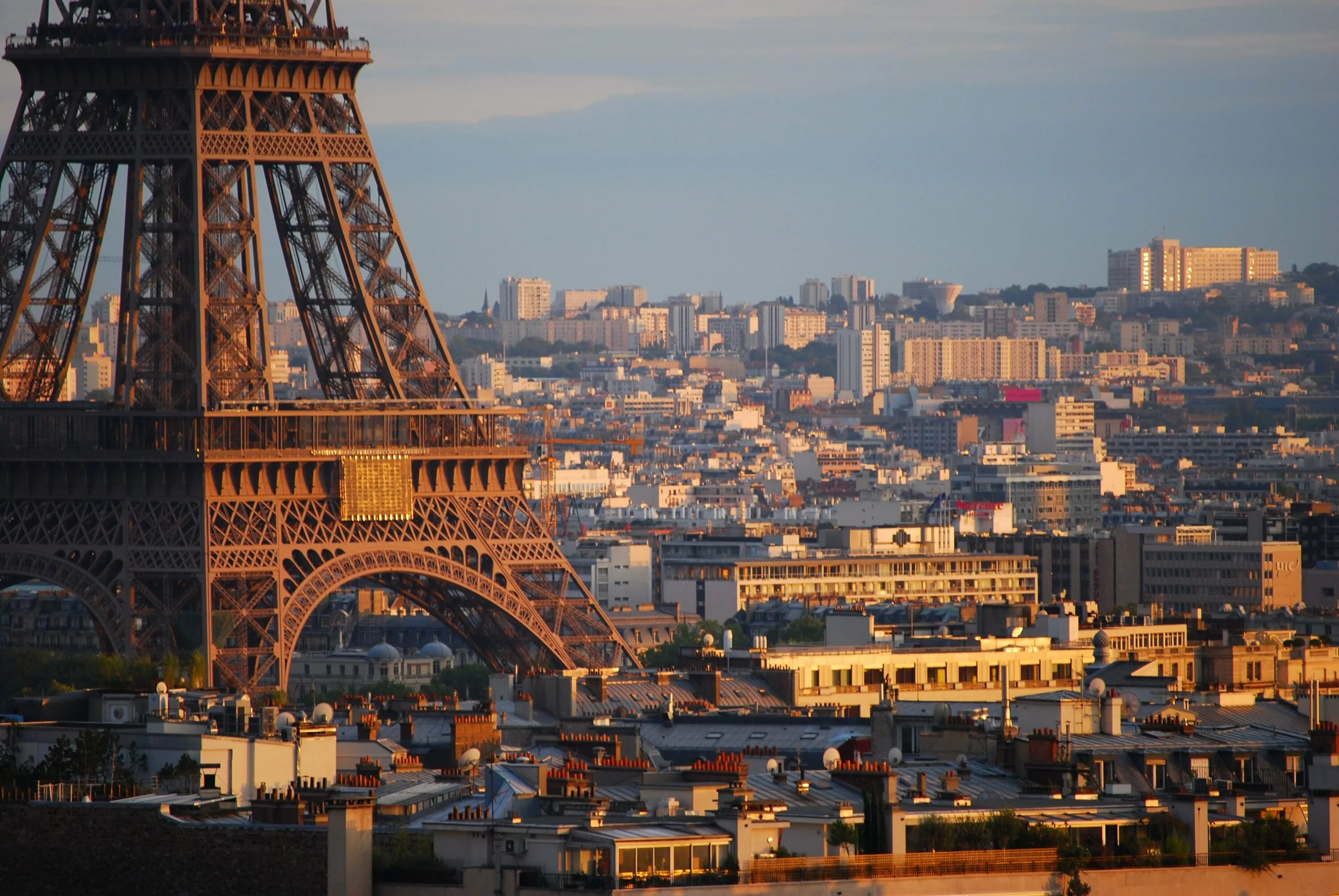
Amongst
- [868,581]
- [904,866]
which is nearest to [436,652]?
[868,581]

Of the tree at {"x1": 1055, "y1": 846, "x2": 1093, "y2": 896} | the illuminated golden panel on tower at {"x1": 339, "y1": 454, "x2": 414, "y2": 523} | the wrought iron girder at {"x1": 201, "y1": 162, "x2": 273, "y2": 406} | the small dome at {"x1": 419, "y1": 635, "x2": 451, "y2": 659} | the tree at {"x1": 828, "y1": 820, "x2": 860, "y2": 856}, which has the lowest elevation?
the small dome at {"x1": 419, "y1": 635, "x2": 451, "y2": 659}

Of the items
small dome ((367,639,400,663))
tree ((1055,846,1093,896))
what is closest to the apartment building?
small dome ((367,639,400,663))

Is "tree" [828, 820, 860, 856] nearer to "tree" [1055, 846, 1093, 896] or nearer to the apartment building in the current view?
"tree" [1055, 846, 1093, 896]

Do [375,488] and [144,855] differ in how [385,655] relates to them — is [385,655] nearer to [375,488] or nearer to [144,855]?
[375,488]

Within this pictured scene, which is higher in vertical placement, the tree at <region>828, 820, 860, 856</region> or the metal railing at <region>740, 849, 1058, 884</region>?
the tree at <region>828, 820, 860, 856</region>

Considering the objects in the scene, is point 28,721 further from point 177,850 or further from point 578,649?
point 578,649

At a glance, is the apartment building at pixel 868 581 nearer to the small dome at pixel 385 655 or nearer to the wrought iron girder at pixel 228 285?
the small dome at pixel 385 655
